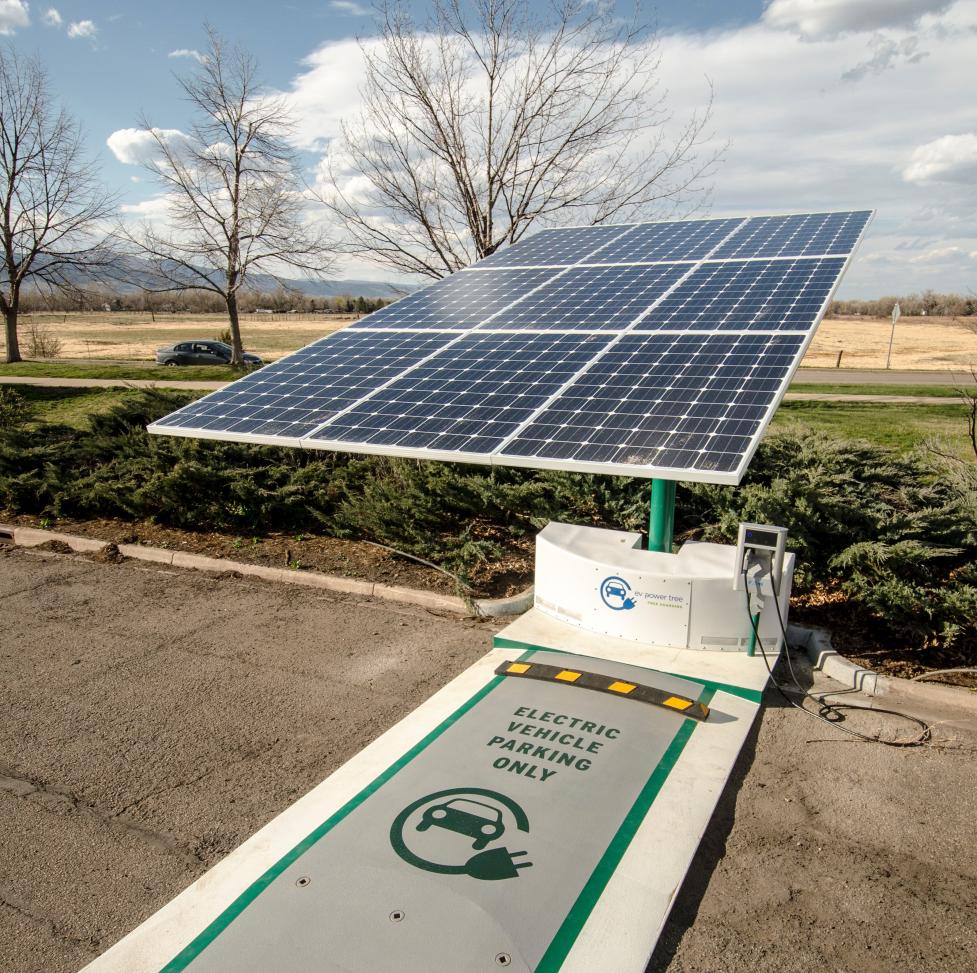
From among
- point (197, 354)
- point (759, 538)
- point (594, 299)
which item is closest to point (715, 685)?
point (759, 538)

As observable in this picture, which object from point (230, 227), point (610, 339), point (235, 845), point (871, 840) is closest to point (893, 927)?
point (871, 840)

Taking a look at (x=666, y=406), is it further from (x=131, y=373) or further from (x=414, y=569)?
(x=131, y=373)

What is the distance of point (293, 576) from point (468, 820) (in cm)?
546

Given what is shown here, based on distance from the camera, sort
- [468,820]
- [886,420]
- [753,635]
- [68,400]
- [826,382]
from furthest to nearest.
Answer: [826,382] → [68,400] → [886,420] → [753,635] → [468,820]

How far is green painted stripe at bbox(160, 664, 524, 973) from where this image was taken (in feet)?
12.7

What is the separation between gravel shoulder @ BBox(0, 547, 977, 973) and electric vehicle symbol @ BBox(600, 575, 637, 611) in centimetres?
137

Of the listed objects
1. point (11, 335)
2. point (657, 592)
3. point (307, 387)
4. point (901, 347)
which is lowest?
point (657, 592)

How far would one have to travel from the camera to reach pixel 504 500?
10180 mm

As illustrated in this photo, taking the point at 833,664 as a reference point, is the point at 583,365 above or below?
above

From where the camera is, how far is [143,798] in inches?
211

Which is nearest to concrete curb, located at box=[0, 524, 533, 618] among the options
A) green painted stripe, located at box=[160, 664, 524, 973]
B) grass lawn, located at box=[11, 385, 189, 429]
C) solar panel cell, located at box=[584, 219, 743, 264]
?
green painted stripe, located at box=[160, 664, 524, 973]

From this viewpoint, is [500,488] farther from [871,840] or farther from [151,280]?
→ [151,280]

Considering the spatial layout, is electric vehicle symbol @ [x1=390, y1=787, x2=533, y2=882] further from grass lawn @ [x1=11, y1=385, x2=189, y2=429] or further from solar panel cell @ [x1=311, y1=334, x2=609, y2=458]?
grass lawn @ [x1=11, y1=385, x2=189, y2=429]

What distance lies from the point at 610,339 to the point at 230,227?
2654cm
